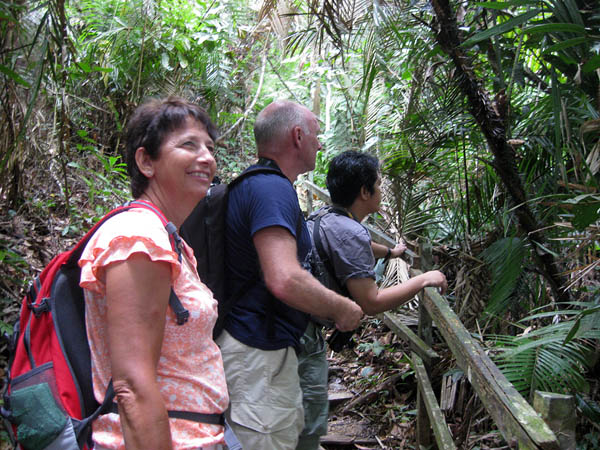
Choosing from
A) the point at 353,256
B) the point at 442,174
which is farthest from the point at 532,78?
the point at 353,256

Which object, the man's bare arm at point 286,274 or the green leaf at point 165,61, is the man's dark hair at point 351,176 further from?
the green leaf at point 165,61

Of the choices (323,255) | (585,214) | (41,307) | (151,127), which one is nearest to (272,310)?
(323,255)

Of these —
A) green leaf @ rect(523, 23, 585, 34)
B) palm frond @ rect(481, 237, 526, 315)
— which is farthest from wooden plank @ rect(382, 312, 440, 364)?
green leaf @ rect(523, 23, 585, 34)

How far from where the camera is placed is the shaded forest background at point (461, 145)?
2.25 meters

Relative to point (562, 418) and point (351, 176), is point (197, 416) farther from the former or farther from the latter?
point (351, 176)

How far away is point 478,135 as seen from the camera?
3.33m

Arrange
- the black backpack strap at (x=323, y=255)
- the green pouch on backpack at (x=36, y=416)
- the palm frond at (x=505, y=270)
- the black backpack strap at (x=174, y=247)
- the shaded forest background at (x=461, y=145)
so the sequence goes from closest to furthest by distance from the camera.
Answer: the green pouch on backpack at (x=36, y=416), the black backpack strap at (x=174, y=247), the shaded forest background at (x=461, y=145), the black backpack strap at (x=323, y=255), the palm frond at (x=505, y=270)

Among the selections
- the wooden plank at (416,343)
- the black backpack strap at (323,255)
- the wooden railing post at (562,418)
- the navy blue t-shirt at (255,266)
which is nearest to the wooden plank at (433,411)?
the wooden plank at (416,343)

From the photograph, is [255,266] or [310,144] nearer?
[255,266]

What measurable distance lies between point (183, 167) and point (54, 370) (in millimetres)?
616

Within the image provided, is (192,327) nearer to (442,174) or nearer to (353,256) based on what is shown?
(353,256)

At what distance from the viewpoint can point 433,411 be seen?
2.97 metres

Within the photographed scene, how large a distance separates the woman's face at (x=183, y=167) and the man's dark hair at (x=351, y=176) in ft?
4.24

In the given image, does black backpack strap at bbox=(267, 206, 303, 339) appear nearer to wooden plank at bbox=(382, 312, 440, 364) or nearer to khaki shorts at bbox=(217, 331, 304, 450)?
khaki shorts at bbox=(217, 331, 304, 450)
